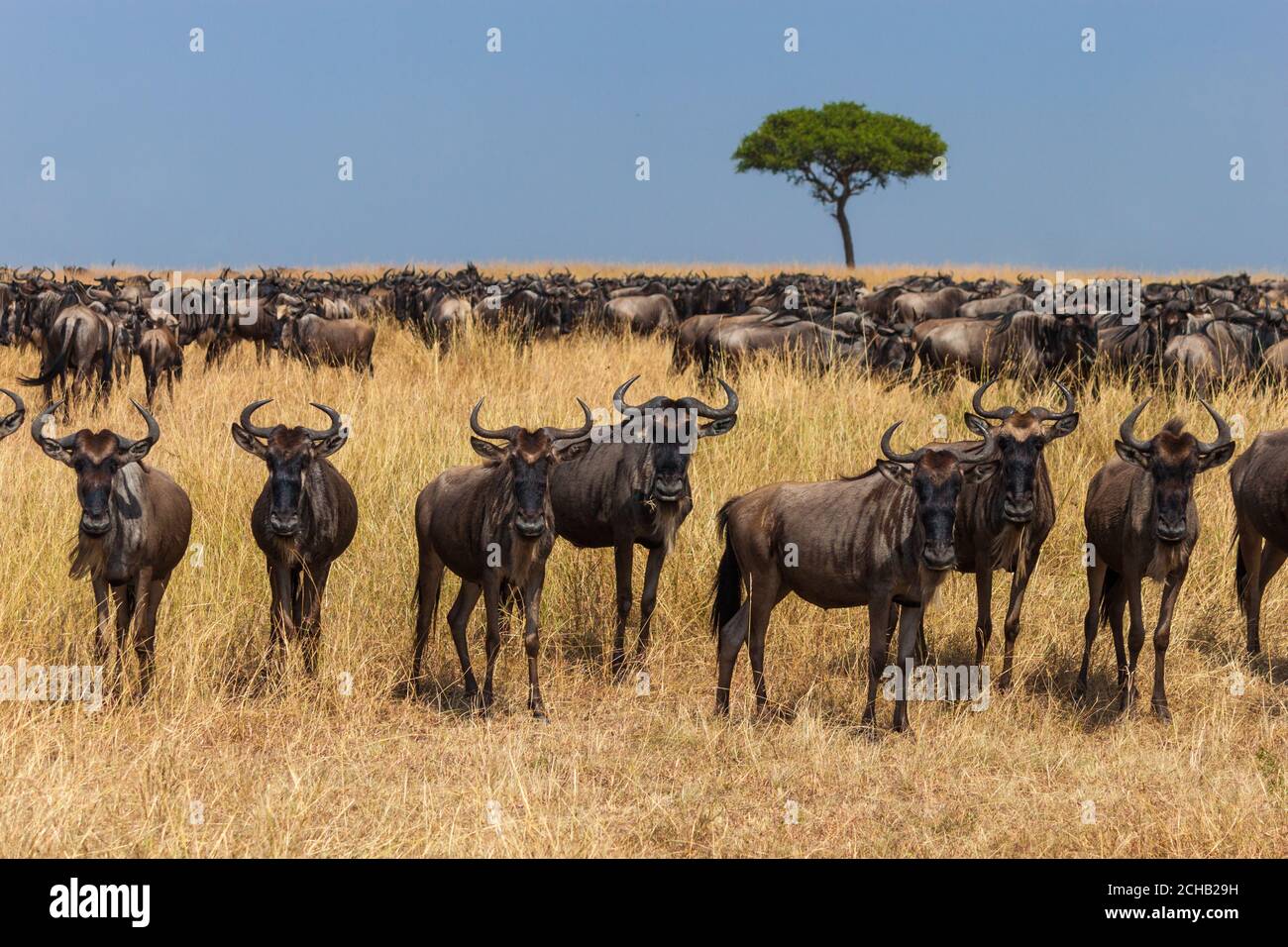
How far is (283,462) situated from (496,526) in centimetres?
117

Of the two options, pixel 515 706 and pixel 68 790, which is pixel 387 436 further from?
pixel 68 790

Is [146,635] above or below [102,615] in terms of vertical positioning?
below

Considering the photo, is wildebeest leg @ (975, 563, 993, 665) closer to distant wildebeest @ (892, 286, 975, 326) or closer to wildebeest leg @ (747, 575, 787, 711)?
wildebeest leg @ (747, 575, 787, 711)

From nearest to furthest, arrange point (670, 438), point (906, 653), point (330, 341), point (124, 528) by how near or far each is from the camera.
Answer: point (906, 653) → point (124, 528) → point (670, 438) → point (330, 341)

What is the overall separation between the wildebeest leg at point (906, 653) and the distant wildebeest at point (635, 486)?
158 cm

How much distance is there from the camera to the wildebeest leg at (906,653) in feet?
22.8

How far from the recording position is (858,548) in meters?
7.05

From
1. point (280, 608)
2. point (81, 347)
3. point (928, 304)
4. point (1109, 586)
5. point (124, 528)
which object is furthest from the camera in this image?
point (928, 304)

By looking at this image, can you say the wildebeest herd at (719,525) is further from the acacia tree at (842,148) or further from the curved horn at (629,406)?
the acacia tree at (842,148)

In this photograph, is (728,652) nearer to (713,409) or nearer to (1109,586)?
(713,409)

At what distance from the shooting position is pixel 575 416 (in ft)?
40.8

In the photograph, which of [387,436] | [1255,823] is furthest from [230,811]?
[387,436]

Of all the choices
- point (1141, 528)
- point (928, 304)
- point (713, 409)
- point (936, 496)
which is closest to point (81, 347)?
point (713, 409)
